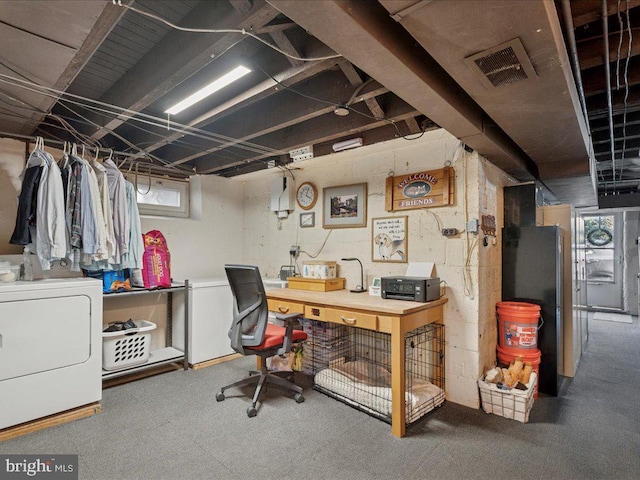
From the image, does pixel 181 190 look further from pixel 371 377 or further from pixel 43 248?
pixel 371 377

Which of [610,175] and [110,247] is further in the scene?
[610,175]

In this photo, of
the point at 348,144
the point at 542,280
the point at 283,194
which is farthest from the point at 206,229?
the point at 542,280

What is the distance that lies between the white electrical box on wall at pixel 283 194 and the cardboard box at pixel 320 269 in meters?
0.94

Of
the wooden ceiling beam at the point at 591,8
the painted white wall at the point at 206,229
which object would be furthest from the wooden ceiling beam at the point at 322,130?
the wooden ceiling beam at the point at 591,8

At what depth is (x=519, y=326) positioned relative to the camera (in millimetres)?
2871

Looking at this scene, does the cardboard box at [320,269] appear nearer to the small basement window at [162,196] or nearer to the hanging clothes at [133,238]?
the hanging clothes at [133,238]

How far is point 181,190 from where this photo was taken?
4.35m

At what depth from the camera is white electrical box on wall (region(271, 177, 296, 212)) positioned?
4035 millimetres

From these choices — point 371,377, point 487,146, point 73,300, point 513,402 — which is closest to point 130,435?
point 73,300

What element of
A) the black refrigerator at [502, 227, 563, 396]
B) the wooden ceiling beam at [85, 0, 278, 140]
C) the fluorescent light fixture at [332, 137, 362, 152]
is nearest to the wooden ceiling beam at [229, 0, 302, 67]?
the wooden ceiling beam at [85, 0, 278, 140]

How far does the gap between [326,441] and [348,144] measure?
92.5 inches

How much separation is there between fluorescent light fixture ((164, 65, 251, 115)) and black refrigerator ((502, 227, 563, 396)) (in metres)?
2.72

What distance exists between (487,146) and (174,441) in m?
3.00

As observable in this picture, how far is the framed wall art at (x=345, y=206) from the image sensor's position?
11.2ft
